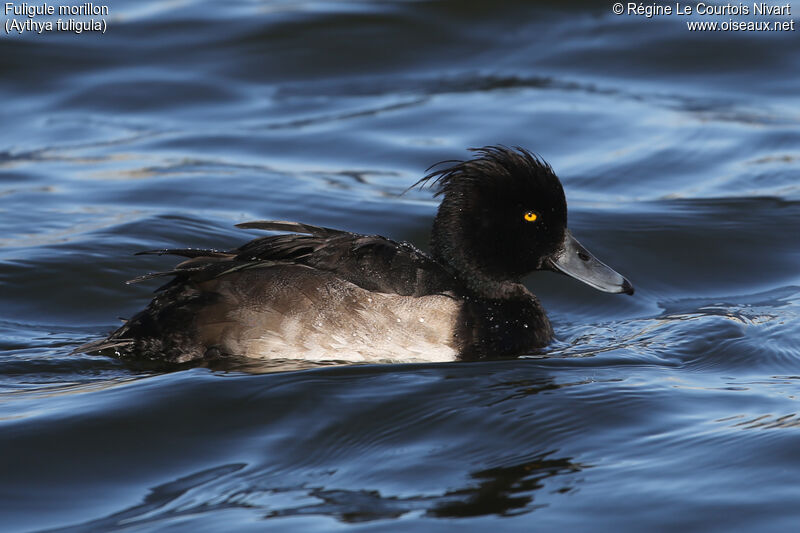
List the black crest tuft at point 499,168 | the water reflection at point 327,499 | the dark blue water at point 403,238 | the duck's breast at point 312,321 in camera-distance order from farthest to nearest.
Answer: the black crest tuft at point 499,168 → the duck's breast at point 312,321 → the dark blue water at point 403,238 → the water reflection at point 327,499

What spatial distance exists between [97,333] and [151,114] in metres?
6.24

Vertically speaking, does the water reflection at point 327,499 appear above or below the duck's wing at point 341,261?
below

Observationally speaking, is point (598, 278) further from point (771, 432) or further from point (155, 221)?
point (155, 221)

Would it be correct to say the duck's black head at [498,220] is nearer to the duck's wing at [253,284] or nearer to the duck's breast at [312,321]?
the duck's wing at [253,284]

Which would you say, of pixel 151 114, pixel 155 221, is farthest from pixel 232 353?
pixel 151 114

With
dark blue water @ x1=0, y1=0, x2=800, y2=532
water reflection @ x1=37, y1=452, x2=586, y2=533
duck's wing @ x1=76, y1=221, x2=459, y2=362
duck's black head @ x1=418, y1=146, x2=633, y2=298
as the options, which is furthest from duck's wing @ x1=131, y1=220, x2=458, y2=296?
water reflection @ x1=37, y1=452, x2=586, y2=533

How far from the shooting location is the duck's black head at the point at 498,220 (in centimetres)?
728

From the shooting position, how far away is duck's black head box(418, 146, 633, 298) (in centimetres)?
728

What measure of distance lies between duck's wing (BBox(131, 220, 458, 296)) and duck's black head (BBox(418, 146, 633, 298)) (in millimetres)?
323

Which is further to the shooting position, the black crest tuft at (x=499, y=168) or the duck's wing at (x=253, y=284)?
the black crest tuft at (x=499, y=168)

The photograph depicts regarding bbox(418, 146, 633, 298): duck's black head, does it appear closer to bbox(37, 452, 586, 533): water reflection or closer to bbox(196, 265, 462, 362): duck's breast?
bbox(196, 265, 462, 362): duck's breast

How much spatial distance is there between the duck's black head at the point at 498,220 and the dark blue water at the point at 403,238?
25.4 inches

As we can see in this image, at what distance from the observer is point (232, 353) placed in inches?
271

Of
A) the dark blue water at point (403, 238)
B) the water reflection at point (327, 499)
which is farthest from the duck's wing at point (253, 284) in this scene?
the water reflection at point (327, 499)
